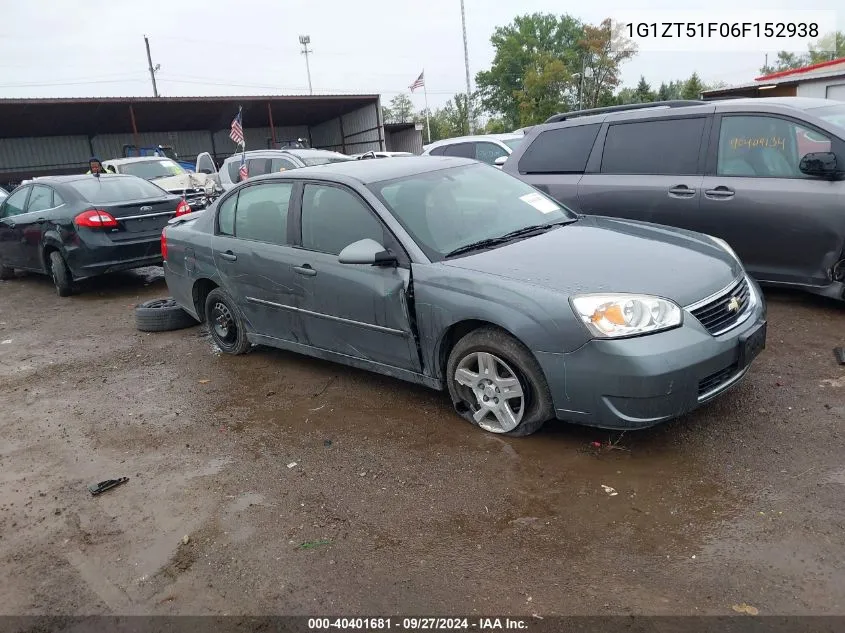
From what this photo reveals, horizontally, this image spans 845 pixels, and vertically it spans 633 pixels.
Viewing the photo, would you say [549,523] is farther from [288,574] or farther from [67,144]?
[67,144]

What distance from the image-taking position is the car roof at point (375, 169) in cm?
458

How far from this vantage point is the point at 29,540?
335cm

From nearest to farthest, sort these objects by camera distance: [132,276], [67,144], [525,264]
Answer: [525,264] → [132,276] → [67,144]

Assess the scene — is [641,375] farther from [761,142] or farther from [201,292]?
[201,292]

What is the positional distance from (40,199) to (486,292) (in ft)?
26.6

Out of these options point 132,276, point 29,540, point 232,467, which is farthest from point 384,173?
point 132,276

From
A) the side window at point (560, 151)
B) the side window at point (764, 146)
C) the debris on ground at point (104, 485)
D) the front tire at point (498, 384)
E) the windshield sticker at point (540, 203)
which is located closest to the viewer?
the front tire at point (498, 384)

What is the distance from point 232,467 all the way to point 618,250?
262cm

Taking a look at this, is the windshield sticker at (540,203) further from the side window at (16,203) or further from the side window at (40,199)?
the side window at (16,203)

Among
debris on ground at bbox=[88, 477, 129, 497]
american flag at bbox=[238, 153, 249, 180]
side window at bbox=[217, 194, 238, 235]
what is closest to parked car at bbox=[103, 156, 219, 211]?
american flag at bbox=[238, 153, 249, 180]

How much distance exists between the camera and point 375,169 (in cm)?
475

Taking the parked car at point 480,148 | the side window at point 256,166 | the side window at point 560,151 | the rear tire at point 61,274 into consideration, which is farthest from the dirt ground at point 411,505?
the side window at point 256,166

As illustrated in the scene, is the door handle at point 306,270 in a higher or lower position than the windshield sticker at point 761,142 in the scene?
lower

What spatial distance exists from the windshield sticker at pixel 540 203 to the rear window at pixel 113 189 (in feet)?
20.3
